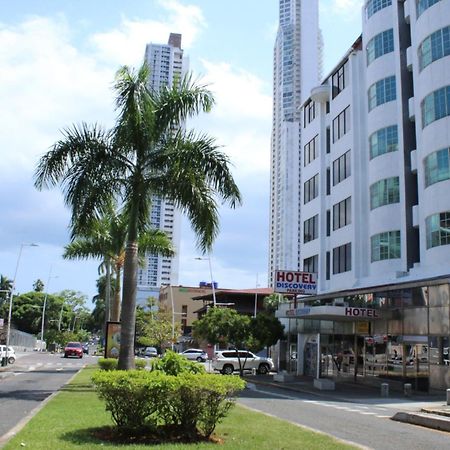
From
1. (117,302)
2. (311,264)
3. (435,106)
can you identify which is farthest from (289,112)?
(117,302)

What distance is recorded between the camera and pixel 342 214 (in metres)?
39.4

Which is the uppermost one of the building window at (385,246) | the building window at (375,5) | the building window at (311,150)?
the building window at (375,5)

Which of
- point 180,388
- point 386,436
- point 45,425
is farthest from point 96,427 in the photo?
point 386,436

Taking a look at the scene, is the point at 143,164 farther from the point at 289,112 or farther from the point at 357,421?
the point at 289,112

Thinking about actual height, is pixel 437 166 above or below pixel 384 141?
below

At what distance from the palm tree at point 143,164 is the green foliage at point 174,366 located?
24.7 feet

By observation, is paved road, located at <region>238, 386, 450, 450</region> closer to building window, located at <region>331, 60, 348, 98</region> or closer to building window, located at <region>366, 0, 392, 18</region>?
building window, located at <region>366, 0, 392, 18</region>

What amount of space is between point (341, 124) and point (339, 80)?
11.8ft

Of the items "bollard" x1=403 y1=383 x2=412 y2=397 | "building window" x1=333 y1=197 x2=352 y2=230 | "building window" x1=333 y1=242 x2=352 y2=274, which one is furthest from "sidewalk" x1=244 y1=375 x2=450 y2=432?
"building window" x1=333 y1=197 x2=352 y2=230

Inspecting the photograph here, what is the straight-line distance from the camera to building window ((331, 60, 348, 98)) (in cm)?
4112

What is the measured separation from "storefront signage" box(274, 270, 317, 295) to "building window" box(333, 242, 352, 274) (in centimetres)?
441

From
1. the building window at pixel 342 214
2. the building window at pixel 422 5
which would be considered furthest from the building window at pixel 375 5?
the building window at pixel 342 214

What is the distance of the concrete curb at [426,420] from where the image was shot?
46.2ft

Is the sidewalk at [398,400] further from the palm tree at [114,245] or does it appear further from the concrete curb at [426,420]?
the palm tree at [114,245]
